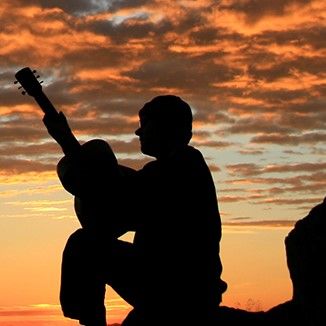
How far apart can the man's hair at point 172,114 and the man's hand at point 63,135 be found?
107 centimetres

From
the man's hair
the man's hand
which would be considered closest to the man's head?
the man's hair

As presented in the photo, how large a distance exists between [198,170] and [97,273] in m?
1.86

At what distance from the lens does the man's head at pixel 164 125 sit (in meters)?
11.2

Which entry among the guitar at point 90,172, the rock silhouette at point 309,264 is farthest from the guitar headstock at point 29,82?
the rock silhouette at point 309,264

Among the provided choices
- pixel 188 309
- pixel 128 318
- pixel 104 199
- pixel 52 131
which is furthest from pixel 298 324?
pixel 52 131

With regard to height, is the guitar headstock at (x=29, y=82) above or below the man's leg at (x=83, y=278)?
above

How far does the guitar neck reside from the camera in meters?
11.9

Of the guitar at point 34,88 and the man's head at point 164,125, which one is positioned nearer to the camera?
the man's head at point 164,125

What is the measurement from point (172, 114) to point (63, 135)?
5.10ft

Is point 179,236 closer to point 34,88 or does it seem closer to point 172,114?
point 172,114

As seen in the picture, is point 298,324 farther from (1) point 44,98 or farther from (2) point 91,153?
(1) point 44,98

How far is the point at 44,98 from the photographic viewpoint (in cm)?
1200

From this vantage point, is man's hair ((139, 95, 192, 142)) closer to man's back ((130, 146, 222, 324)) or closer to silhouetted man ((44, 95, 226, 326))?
silhouetted man ((44, 95, 226, 326))

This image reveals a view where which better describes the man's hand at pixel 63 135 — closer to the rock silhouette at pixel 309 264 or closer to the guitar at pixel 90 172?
the guitar at pixel 90 172
